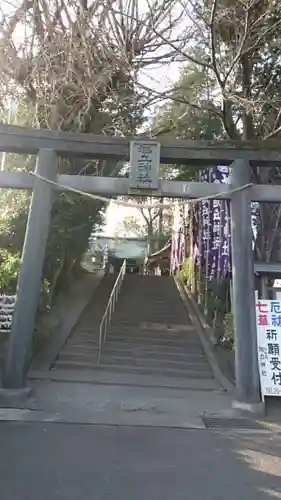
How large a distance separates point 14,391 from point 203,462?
134 inches

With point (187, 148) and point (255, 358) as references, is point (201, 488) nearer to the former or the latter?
point (255, 358)

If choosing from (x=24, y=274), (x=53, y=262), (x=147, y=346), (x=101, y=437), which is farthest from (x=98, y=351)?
(x=101, y=437)

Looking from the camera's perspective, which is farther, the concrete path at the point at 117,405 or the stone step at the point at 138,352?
the stone step at the point at 138,352

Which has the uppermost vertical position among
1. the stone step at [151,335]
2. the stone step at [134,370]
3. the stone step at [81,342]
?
the stone step at [151,335]

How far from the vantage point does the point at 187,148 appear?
794 cm

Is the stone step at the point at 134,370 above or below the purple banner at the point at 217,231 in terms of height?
below

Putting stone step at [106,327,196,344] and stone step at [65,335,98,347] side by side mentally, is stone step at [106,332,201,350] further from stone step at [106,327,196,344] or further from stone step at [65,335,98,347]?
stone step at [65,335,98,347]

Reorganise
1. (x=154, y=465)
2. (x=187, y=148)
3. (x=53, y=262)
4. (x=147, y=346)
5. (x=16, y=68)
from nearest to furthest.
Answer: (x=154, y=465)
(x=187, y=148)
(x=16, y=68)
(x=147, y=346)
(x=53, y=262)

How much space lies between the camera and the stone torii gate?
741 centimetres

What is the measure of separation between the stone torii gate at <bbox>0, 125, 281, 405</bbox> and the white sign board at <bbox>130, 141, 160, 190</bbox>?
13cm

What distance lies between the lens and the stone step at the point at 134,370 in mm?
10312

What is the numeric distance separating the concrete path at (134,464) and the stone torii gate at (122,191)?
53.3 inches

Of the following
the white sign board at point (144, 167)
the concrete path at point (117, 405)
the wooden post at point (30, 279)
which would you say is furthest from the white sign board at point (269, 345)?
the wooden post at point (30, 279)

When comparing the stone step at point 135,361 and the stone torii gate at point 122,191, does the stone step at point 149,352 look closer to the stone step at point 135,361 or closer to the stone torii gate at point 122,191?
the stone step at point 135,361
